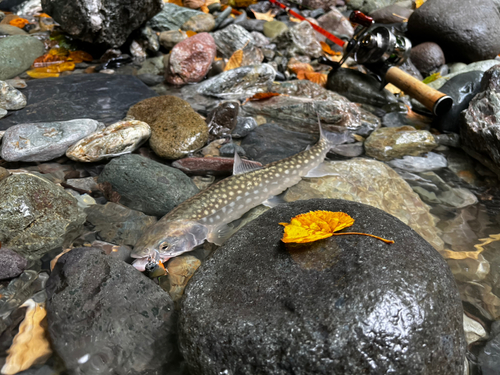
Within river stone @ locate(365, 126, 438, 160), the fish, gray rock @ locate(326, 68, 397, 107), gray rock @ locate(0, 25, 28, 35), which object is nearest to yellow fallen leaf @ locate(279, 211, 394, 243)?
the fish

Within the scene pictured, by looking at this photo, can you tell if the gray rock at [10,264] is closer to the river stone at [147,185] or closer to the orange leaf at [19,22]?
the river stone at [147,185]

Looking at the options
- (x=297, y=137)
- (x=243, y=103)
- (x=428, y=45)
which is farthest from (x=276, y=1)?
(x=297, y=137)

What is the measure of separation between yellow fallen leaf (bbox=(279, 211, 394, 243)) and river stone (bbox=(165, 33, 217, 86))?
182 inches

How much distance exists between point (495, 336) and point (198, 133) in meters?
3.50

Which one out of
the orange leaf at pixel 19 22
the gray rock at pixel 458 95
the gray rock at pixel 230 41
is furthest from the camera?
the orange leaf at pixel 19 22

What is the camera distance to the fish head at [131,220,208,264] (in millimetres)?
2863

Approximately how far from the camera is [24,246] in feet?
9.32

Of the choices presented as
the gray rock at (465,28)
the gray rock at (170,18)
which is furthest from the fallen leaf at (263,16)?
the gray rock at (465,28)

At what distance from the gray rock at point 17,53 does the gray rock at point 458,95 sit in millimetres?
7033

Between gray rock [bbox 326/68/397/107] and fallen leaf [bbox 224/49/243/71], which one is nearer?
gray rock [bbox 326/68/397/107]

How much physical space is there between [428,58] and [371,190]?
483 centimetres

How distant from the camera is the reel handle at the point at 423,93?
197 inches

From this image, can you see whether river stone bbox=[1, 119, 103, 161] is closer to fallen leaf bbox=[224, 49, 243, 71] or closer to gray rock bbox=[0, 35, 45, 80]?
gray rock bbox=[0, 35, 45, 80]

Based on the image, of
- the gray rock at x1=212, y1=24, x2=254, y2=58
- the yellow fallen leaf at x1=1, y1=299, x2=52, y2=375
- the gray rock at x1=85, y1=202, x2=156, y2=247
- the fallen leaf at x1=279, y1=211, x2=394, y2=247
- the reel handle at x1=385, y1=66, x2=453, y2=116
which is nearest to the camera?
the yellow fallen leaf at x1=1, y1=299, x2=52, y2=375
